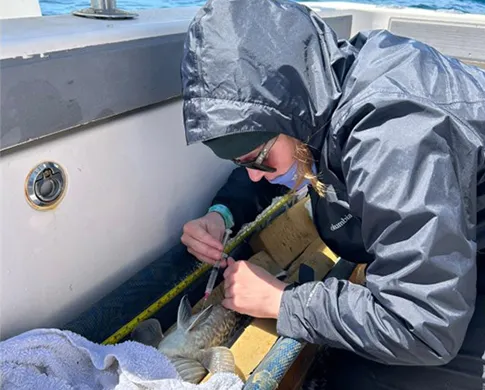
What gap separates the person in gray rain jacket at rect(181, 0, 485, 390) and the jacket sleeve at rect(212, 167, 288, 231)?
1.74 ft

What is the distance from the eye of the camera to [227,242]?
1.90m

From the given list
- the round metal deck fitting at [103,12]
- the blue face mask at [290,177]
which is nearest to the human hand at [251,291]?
the blue face mask at [290,177]

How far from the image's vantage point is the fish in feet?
4.86

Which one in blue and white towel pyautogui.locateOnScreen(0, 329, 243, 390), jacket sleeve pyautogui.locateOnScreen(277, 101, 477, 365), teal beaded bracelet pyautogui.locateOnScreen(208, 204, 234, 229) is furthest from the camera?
teal beaded bracelet pyautogui.locateOnScreen(208, 204, 234, 229)

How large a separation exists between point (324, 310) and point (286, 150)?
0.44m

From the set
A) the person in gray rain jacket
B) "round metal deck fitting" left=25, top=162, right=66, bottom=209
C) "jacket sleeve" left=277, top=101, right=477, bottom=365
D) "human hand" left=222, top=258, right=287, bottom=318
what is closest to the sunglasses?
the person in gray rain jacket

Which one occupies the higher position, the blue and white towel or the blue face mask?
the blue face mask

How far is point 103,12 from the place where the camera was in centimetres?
165

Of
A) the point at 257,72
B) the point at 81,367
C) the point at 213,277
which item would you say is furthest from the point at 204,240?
the point at 257,72

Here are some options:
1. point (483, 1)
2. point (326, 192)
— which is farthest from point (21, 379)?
point (483, 1)

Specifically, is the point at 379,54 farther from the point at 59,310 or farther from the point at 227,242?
the point at 59,310

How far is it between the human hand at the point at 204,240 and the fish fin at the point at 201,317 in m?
0.18

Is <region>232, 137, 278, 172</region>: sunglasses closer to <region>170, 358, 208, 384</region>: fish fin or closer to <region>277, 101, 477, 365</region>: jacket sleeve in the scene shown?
<region>277, 101, 477, 365</region>: jacket sleeve

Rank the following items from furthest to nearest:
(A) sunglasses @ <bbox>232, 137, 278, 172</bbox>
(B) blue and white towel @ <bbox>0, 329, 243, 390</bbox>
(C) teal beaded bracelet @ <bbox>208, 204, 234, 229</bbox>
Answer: (C) teal beaded bracelet @ <bbox>208, 204, 234, 229</bbox> < (A) sunglasses @ <bbox>232, 137, 278, 172</bbox> < (B) blue and white towel @ <bbox>0, 329, 243, 390</bbox>
